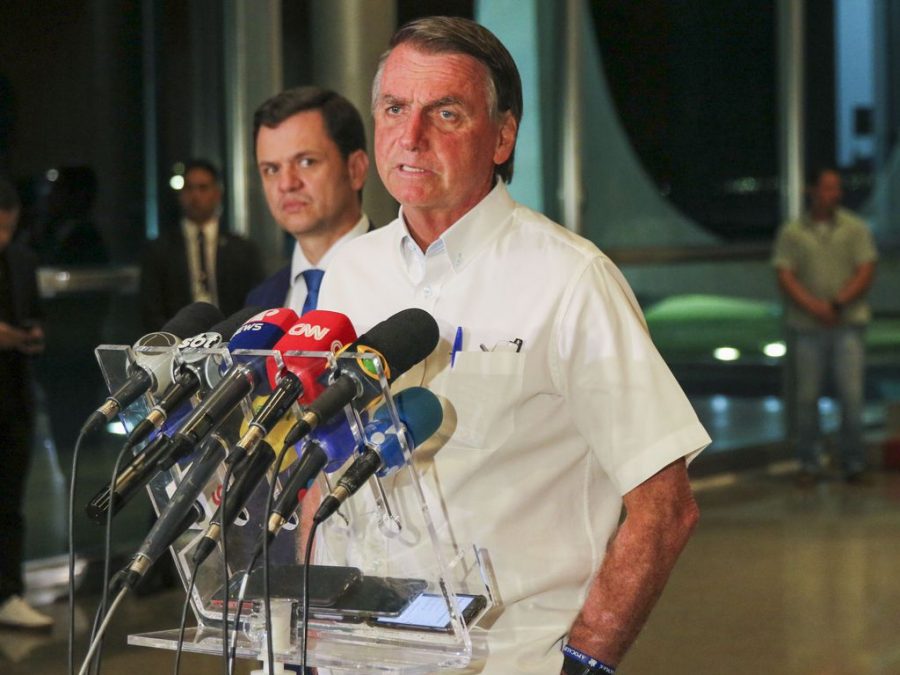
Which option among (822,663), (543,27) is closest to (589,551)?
(822,663)

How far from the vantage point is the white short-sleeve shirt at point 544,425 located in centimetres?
173

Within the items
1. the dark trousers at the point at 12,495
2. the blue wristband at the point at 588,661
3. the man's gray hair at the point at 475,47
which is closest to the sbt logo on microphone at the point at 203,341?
the man's gray hair at the point at 475,47

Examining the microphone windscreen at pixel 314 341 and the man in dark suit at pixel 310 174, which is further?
the man in dark suit at pixel 310 174

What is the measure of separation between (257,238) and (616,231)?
258cm

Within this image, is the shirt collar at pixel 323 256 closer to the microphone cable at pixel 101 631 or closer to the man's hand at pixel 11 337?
the microphone cable at pixel 101 631

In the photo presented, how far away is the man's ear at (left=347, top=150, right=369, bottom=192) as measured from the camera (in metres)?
3.10

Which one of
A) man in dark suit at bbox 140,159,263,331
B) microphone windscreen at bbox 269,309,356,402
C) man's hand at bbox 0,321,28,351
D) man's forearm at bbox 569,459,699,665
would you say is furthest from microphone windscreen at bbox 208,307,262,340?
man in dark suit at bbox 140,159,263,331

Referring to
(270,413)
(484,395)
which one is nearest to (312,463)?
(270,413)

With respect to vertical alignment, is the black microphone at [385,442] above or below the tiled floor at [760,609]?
above

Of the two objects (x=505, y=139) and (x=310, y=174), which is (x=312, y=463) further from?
(x=310, y=174)

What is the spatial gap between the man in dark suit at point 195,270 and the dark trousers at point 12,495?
0.71 meters

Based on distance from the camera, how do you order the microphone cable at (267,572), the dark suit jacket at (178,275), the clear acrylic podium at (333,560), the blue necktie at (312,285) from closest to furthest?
1. the microphone cable at (267,572)
2. the clear acrylic podium at (333,560)
3. the blue necktie at (312,285)
4. the dark suit jacket at (178,275)

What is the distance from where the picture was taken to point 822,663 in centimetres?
481

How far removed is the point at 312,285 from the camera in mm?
2910
